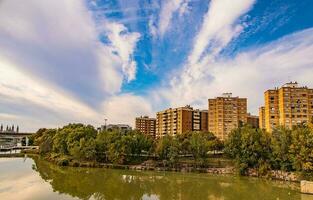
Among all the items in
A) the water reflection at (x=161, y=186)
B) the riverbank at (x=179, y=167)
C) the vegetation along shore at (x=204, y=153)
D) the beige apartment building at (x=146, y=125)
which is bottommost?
the water reflection at (x=161, y=186)

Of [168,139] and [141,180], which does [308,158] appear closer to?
[141,180]

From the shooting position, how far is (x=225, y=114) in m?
67.4

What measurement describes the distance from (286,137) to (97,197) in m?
22.8

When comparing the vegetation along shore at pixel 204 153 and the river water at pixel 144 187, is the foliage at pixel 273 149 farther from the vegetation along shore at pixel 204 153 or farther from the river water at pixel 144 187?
the river water at pixel 144 187

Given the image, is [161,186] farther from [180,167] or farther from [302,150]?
[302,150]

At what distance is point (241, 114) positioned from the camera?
68.5m

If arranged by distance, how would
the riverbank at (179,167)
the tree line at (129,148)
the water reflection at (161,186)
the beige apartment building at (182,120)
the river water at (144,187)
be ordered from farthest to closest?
the beige apartment building at (182,120)
the tree line at (129,148)
the riverbank at (179,167)
the water reflection at (161,186)
the river water at (144,187)

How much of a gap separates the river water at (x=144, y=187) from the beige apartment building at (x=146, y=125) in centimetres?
6254

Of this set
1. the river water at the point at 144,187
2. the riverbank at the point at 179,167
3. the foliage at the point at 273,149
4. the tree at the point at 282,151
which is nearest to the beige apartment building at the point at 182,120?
the riverbank at the point at 179,167

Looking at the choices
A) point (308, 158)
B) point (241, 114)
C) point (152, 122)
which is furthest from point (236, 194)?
point (152, 122)

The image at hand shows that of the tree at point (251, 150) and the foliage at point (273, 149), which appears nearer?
the foliage at point (273, 149)

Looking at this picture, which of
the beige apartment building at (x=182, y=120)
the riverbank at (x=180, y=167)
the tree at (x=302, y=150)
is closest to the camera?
the tree at (x=302, y=150)

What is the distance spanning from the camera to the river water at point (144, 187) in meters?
23.2

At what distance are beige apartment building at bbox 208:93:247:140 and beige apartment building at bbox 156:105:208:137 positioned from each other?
33.2 ft
